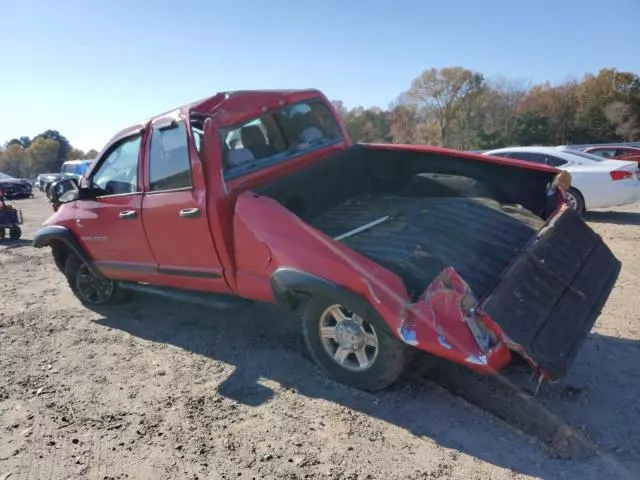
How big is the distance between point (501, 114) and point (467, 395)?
5055 cm

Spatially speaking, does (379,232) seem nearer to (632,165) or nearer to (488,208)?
(488,208)

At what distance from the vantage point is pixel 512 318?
325cm

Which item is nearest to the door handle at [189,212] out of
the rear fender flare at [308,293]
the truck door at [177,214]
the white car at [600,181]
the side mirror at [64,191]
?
the truck door at [177,214]

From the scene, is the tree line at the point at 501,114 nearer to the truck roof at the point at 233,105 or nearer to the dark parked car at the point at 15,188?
the dark parked car at the point at 15,188

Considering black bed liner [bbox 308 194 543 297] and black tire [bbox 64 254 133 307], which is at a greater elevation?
black bed liner [bbox 308 194 543 297]

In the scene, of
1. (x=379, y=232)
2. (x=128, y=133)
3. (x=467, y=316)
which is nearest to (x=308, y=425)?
(x=467, y=316)

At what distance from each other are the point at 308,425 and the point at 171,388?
1240mm

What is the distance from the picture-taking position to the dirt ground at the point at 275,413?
3027 millimetres

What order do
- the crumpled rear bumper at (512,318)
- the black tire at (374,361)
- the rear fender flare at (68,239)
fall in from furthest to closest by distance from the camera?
1. the rear fender flare at (68,239)
2. the black tire at (374,361)
3. the crumpled rear bumper at (512,318)

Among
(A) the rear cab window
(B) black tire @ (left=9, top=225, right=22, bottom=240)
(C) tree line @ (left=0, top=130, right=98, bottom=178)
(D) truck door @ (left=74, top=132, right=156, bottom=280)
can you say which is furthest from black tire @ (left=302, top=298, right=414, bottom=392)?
(C) tree line @ (left=0, top=130, right=98, bottom=178)

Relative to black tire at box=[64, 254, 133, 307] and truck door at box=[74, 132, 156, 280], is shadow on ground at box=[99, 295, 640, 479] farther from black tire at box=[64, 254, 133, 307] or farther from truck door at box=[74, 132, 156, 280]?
black tire at box=[64, 254, 133, 307]

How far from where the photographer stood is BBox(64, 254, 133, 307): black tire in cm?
613

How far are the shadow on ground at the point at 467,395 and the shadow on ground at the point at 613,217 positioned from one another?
7.03 meters

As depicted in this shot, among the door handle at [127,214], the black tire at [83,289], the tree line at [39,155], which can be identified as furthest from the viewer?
the tree line at [39,155]
